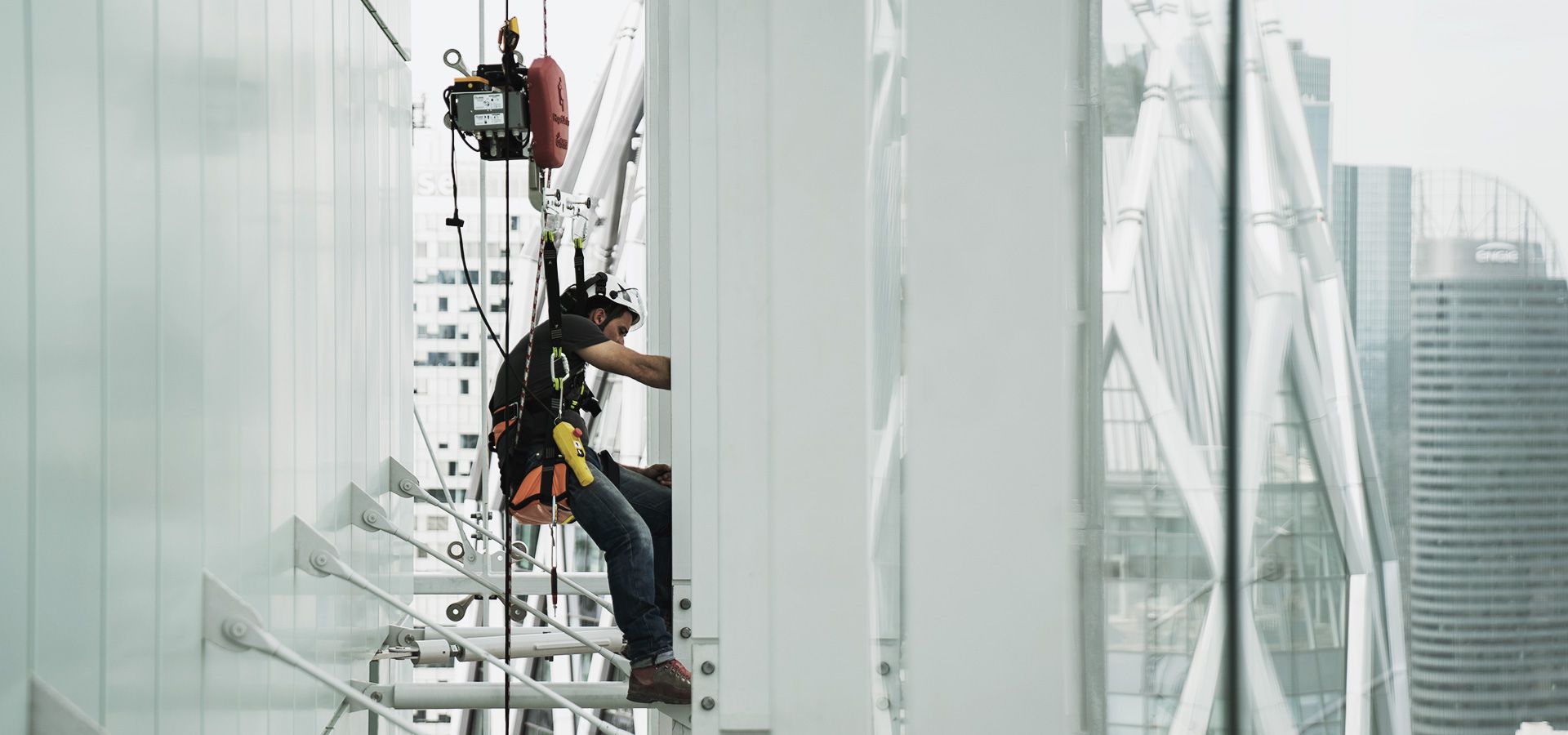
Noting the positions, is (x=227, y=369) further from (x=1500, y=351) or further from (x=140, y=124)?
(x=1500, y=351)

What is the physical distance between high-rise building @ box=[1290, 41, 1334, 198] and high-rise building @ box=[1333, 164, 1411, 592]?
0.02 metres

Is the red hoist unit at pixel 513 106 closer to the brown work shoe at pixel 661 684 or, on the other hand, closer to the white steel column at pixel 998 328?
the brown work shoe at pixel 661 684

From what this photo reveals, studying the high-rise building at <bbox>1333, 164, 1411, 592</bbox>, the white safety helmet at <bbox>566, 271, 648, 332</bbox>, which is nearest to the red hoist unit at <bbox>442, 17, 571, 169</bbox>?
the white safety helmet at <bbox>566, 271, 648, 332</bbox>

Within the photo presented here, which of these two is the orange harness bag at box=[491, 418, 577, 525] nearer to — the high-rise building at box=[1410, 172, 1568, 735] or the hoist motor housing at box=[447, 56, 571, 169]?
the hoist motor housing at box=[447, 56, 571, 169]

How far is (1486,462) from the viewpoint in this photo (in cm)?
35

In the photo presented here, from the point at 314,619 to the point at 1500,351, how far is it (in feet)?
11.1

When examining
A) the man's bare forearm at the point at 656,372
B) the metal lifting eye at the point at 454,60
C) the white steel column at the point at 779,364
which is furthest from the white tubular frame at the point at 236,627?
the metal lifting eye at the point at 454,60

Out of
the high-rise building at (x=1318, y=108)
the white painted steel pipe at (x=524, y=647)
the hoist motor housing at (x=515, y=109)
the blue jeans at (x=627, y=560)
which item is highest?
the hoist motor housing at (x=515, y=109)

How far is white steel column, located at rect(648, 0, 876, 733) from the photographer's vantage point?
2316 millimetres

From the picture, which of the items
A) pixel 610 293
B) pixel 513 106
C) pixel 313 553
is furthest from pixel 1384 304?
pixel 513 106

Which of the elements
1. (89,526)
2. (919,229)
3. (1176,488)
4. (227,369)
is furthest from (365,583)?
(1176,488)

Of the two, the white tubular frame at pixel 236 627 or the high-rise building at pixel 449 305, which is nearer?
the white tubular frame at pixel 236 627

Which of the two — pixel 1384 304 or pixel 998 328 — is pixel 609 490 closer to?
pixel 998 328

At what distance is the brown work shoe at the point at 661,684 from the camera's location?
3.53m
